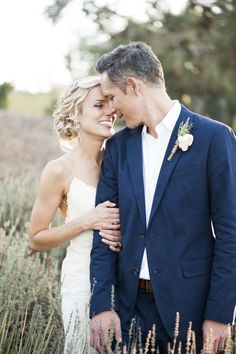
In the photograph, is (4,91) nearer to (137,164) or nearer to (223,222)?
(137,164)

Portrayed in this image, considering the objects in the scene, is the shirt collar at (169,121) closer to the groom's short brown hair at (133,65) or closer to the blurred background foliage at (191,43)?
the groom's short brown hair at (133,65)

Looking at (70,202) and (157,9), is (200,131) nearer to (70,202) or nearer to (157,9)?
(70,202)

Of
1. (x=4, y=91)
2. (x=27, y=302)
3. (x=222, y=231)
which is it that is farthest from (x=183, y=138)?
(x=4, y=91)

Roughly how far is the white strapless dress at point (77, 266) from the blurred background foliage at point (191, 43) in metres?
11.9

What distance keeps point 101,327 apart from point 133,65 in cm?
144

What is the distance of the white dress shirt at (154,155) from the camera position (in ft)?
12.0

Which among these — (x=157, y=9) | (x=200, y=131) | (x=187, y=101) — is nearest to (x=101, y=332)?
(x=200, y=131)

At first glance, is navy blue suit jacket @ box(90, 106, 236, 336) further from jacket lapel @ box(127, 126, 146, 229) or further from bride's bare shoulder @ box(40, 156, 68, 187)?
bride's bare shoulder @ box(40, 156, 68, 187)

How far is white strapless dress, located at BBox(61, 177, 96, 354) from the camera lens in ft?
12.9

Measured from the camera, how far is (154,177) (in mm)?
3658

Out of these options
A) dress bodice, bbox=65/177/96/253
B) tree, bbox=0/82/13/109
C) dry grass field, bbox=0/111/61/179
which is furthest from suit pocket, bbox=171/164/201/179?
tree, bbox=0/82/13/109

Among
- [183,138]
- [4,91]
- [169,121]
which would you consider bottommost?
[183,138]

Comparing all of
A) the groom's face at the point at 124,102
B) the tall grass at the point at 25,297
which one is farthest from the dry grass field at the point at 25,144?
the groom's face at the point at 124,102

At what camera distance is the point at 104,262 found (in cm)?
376
